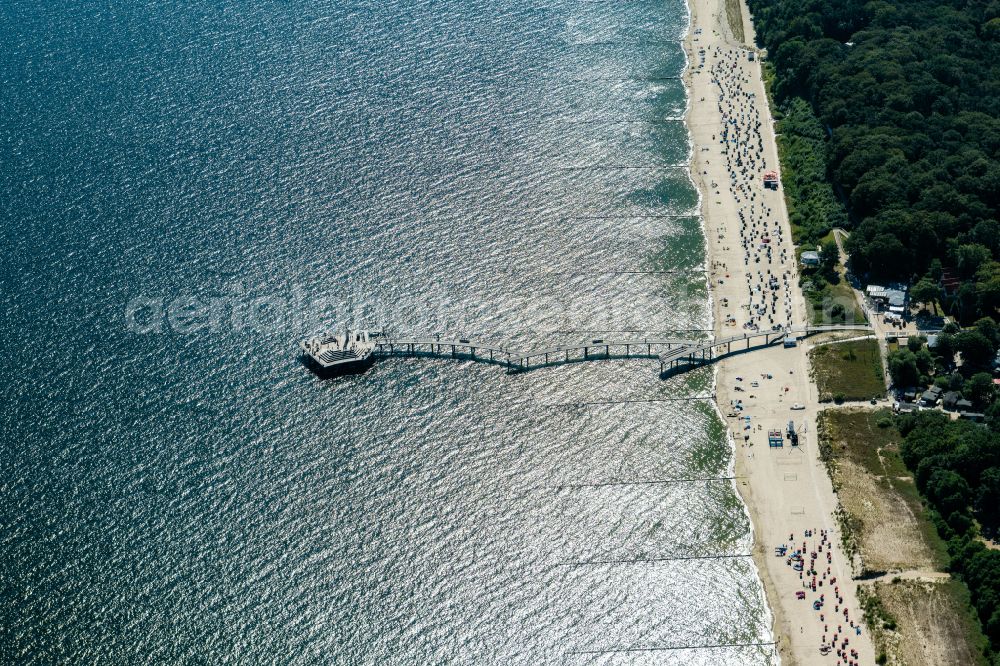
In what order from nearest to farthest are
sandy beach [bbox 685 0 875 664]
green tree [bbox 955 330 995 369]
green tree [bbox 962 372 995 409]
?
sandy beach [bbox 685 0 875 664] → green tree [bbox 962 372 995 409] → green tree [bbox 955 330 995 369]

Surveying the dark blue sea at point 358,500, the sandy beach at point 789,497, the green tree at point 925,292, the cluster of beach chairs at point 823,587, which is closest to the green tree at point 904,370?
the sandy beach at point 789,497

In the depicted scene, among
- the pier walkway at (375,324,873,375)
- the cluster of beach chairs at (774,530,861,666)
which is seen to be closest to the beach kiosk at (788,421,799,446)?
the cluster of beach chairs at (774,530,861,666)

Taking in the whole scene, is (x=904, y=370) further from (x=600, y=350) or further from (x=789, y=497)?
(x=600, y=350)

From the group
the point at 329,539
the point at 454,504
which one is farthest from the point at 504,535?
the point at 329,539

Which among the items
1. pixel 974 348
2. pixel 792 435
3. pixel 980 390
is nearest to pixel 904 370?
pixel 980 390

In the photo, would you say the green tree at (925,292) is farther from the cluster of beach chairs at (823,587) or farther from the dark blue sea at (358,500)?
the cluster of beach chairs at (823,587)

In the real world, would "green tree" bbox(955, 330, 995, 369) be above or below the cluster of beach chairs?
above

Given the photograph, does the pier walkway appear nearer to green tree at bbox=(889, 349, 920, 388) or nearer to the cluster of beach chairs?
green tree at bbox=(889, 349, 920, 388)

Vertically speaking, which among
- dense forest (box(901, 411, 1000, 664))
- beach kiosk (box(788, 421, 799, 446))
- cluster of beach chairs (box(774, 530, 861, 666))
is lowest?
cluster of beach chairs (box(774, 530, 861, 666))
